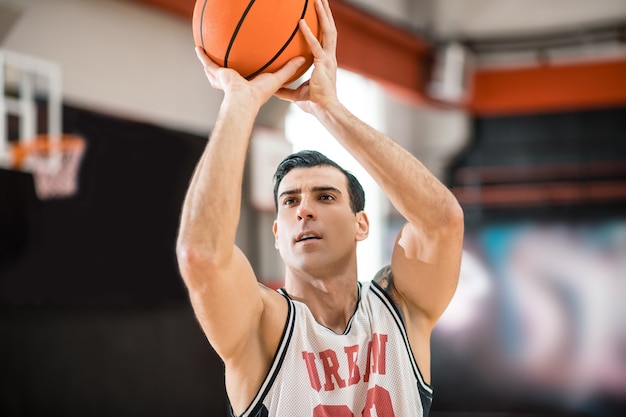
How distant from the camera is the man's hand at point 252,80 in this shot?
219 cm

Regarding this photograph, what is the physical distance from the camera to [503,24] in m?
10.5

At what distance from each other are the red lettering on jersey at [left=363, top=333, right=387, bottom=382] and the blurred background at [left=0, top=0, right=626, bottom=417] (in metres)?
3.31

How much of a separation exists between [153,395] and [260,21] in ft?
14.5

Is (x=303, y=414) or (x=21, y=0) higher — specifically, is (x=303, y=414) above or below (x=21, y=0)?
below

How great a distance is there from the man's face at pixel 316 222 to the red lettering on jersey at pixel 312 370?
25 cm

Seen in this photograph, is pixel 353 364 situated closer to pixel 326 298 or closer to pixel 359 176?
pixel 326 298

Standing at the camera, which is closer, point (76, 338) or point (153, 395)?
point (76, 338)

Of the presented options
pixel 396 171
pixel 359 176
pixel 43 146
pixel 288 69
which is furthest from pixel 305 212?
pixel 359 176

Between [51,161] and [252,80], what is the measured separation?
352cm

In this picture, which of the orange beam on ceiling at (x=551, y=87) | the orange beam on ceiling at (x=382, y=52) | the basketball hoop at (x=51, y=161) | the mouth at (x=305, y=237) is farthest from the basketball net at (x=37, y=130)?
the orange beam on ceiling at (x=551, y=87)

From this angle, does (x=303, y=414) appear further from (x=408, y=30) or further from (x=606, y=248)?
(x=606, y=248)

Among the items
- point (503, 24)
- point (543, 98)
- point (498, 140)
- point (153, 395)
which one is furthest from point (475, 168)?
point (153, 395)

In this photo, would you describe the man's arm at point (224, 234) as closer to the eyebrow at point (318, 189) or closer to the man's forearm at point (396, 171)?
the man's forearm at point (396, 171)

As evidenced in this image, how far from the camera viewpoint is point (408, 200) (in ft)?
7.43
